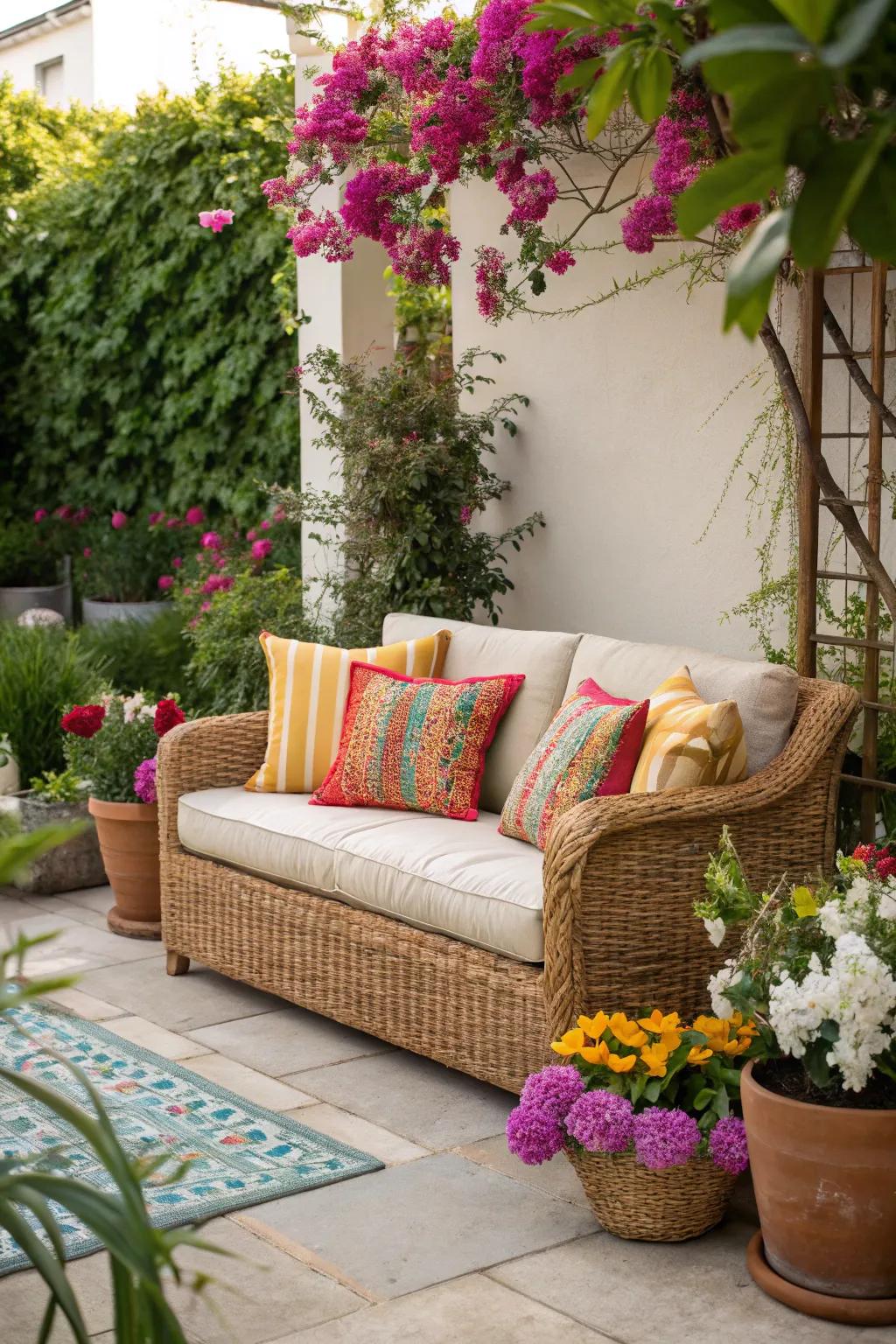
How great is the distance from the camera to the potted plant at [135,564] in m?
7.29

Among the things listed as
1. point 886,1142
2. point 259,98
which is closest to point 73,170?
point 259,98

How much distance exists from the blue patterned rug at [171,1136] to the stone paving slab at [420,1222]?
73 millimetres

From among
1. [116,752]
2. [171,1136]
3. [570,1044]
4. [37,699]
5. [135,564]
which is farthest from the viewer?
[135,564]

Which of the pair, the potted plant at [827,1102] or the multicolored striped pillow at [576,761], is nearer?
the potted plant at [827,1102]

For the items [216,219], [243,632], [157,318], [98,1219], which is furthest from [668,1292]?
[157,318]

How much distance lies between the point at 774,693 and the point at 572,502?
156 centimetres

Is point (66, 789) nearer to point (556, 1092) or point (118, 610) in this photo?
point (118, 610)

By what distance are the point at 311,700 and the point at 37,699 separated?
170 centimetres

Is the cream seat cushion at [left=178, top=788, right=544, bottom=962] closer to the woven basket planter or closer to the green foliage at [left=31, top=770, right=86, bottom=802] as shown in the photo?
the woven basket planter

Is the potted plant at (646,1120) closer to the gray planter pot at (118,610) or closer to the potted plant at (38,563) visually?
the gray planter pot at (118,610)

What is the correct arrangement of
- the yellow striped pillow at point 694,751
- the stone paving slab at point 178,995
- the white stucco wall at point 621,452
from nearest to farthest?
the yellow striped pillow at point 694,751 < the stone paving slab at point 178,995 < the white stucco wall at point 621,452

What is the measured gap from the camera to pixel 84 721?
181 inches

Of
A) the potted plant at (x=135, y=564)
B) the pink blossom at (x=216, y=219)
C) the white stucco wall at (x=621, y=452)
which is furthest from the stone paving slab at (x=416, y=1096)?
the potted plant at (x=135, y=564)

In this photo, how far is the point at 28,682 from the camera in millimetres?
5379
